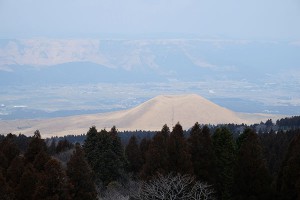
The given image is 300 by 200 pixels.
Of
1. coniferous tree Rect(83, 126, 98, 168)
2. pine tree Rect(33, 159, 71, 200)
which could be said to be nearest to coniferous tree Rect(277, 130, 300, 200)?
pine tree Rect(33, 159, 71, 200)

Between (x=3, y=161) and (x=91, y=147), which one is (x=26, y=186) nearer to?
(x=3, y=161)

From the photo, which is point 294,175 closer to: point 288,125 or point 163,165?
point 163,165

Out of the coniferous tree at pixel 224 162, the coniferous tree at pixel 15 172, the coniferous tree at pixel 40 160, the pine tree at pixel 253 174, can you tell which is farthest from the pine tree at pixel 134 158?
the coniferous tree at pixel 15 172

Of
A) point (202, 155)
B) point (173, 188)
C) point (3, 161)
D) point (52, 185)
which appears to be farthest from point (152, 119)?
point (52, 185)

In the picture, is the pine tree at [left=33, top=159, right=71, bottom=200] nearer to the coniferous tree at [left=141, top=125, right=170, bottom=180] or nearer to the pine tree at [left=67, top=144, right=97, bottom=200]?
the pine tree at [left=67, top=144, right=97, bottom=200]

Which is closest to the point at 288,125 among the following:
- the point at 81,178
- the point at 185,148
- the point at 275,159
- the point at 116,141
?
the point at 275,159
